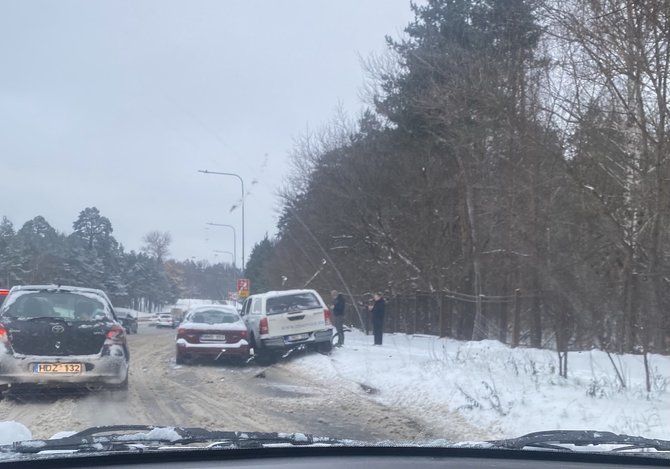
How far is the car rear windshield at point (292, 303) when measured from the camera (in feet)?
69.5

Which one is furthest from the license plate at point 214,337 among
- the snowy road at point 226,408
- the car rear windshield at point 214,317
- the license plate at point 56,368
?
the license plate at point 56,368

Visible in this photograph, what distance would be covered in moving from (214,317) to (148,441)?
15.7 meters

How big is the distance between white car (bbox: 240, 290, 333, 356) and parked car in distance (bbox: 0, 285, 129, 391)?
27.1 ft

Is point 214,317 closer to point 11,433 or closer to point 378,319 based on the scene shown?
point 378,319

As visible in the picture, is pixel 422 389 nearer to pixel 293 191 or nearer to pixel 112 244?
pixel 293 191

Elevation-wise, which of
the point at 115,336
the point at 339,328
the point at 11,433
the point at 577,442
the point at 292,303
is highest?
the point at 292,303

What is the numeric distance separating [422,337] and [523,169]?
31.2ft

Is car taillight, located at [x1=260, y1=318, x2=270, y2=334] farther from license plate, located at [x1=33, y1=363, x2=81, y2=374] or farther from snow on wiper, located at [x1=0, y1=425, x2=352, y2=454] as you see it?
snow on wiper, located at [x1=0, y1=425, x2=352, y2=454]

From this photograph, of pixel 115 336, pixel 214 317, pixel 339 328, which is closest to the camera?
pixel 115 336

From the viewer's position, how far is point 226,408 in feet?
39.4

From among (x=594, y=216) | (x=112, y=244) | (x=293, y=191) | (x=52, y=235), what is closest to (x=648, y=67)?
(x=594, y=216)

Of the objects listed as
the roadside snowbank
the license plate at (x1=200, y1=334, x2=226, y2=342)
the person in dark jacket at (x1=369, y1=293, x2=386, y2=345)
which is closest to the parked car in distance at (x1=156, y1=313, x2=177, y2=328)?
the person in dark jacket at (x1=369, y1=293, x2=386, y2=345)

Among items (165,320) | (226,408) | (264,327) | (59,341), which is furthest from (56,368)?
(165,320)

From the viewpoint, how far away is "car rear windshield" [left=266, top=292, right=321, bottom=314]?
21188 millimetres
